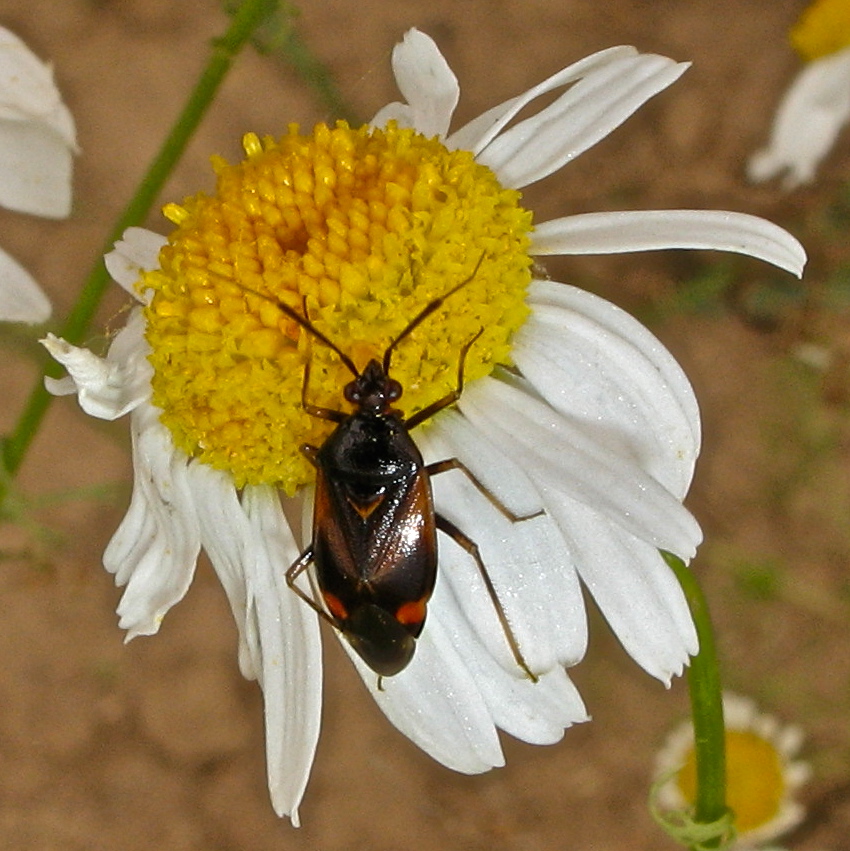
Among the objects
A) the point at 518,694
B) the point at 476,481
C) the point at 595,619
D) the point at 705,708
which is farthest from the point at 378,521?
the point at 595,619

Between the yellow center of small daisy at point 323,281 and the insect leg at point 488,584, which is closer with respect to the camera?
the yellow center of small daisy at point 323,281

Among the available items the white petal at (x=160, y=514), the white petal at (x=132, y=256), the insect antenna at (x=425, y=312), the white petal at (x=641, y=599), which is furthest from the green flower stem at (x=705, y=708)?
the white petal at (x=132, y=256)

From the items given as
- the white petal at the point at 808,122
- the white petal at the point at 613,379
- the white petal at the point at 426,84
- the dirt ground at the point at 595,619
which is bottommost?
the dirt ground at the point at 595,619

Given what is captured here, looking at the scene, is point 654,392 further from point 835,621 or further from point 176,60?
point 176,60

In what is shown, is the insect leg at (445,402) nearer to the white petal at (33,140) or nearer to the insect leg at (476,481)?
the insect leg at (476,481)

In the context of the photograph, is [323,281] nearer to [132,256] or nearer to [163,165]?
[132,256]

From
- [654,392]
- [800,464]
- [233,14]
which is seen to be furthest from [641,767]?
[233,14]

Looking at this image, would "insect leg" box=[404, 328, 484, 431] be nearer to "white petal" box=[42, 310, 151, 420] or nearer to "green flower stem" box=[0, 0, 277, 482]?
"white petal" box=[42, 310, 151, 420]
